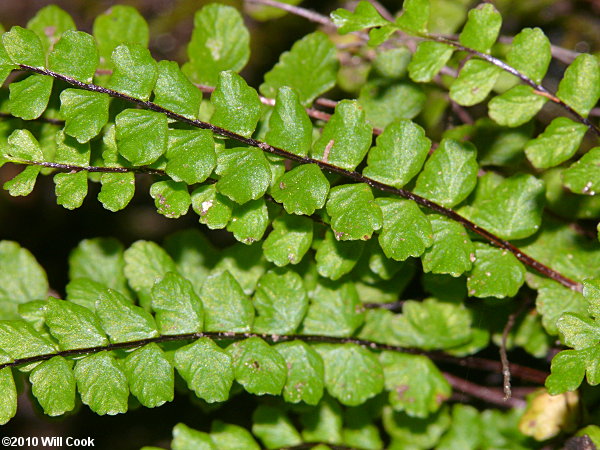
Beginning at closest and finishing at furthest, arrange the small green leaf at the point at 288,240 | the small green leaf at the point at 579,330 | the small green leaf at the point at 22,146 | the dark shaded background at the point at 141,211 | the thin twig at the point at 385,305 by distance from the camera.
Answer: the small green leaf at the point at 579,330 < the small green leaf at the point at 22,146 < the small green leaf at the point at 288,240 < the thin twig at the point at 385,305 < the dark shaded background at the point at 141,211

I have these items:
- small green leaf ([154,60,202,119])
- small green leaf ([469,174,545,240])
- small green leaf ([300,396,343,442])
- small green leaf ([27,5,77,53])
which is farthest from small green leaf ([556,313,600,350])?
small green leaf ([27,5,77,53])

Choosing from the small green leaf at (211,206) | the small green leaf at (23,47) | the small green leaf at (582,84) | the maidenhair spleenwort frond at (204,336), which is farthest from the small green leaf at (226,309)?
the small green leaf at (582,84)

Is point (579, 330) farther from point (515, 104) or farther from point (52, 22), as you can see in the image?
Answer: point (52, 22)

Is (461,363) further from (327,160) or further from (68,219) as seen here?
(68,219)

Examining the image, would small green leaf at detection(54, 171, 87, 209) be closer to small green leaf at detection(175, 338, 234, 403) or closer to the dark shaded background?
small green leaf at detection(175, 338, 234, 403)

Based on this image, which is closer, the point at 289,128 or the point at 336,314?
the point at 289,128

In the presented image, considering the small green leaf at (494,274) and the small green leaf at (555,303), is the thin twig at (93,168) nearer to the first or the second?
the small green leaf at (494,274)

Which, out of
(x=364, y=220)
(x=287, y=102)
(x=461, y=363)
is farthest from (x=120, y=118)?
(x=461, y=363)

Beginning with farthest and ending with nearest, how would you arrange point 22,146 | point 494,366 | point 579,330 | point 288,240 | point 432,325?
point 494,366 → point 432,325 → point 288,240 → point 22,146 → point 579,330

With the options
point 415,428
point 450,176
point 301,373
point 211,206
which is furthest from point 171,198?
point 415,428
